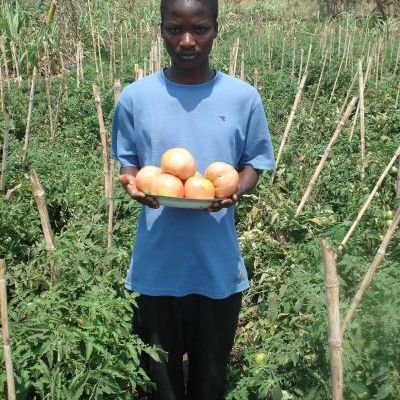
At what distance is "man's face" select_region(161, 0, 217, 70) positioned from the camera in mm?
1680

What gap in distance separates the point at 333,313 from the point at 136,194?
2.38ft

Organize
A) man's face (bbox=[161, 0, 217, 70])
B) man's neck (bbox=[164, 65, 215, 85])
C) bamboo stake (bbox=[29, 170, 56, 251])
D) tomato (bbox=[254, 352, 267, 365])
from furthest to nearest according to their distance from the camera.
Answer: tomato (bbox=[254, 352, 267, 365]) < bamboo stake (bbox=[29, 170, 56, 251]) < man's neck (bbox=[164, 65, 215, 85]) < man's face (bbox=[161, 0, 217, 70])

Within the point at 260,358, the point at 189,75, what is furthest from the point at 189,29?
the point at 260,358

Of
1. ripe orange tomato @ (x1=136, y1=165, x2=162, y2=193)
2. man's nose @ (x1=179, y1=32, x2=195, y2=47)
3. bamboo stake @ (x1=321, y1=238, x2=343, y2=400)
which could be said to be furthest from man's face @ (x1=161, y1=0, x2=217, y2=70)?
bamboo stake @ (x1=321, y1=238, x2=343, y2=400)

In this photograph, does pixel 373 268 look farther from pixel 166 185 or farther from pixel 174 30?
pixel 174 30

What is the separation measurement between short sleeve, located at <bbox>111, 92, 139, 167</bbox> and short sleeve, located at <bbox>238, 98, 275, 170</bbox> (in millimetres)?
385

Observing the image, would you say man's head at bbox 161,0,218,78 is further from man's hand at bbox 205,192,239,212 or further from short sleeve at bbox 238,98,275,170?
man's hand at bbox 205,192,239,212

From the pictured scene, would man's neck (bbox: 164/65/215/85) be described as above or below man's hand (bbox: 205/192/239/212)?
above

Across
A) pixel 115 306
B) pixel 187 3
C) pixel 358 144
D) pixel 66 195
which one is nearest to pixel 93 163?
pixel 66 195

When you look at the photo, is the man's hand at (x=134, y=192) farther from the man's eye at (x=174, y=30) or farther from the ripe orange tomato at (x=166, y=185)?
the man's eye at (x=174, y=30)

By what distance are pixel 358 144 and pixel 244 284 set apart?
315cm

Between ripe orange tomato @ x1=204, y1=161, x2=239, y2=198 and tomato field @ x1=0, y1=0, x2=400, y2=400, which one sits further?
tomato field @ x1=0, y1=0, x2=400, y2=400

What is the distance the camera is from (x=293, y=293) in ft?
8.72

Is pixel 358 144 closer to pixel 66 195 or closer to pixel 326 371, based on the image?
pixel 66 195
